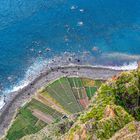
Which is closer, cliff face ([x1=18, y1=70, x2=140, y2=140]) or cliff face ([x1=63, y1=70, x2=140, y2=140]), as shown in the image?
cliff face ([x1=18, y1=70, x2=140, y2=140])

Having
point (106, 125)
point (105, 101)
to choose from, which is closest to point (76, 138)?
point (106, 125)

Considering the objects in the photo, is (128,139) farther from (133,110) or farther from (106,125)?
(133,110)

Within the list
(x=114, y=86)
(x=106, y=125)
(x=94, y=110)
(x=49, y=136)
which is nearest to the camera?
(x=106, y=125)

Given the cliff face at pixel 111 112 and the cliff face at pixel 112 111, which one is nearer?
the cliff face at pixel 111 112

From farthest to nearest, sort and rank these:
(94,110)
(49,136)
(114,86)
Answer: (49,136) < (114,86) < (94,110)

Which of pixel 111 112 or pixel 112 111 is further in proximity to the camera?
pixel 112 111
